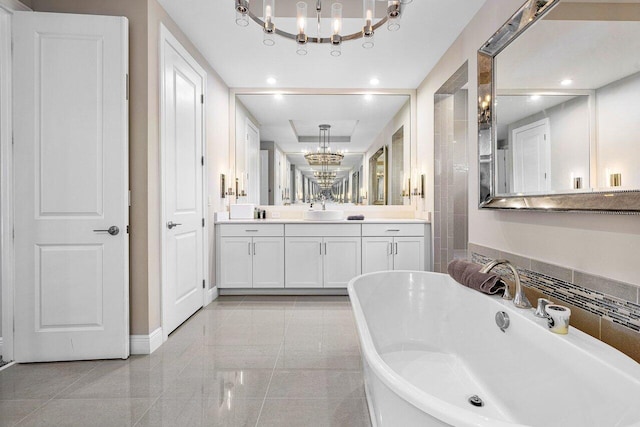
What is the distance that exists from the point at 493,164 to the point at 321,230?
1.92m

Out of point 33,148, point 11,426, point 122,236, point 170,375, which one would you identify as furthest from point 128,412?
point 33,148

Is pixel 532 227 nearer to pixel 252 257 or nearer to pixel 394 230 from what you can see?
pixel 394 230

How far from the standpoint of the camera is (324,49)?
2924mm

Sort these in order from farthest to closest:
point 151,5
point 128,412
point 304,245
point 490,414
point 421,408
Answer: point 304,245 → point 151,5 → point 128,412 → point 490,414 → point 421,408

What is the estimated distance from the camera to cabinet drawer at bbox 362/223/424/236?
11.8 feet

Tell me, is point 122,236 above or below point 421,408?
above

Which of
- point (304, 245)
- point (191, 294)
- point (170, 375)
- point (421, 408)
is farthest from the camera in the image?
point (304, 245)

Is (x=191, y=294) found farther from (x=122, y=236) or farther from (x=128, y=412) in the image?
(x=128, y=412)

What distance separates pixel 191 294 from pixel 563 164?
2961 millimetres

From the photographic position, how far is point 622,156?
4.11ft

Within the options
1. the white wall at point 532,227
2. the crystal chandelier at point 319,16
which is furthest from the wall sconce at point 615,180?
the crystal chandelier at point 319,16

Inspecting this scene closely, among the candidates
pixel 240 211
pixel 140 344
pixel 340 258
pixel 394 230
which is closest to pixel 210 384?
pixel 140 344

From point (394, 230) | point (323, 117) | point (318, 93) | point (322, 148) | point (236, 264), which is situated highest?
point (318, 93)

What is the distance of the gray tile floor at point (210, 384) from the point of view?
5.18ft
